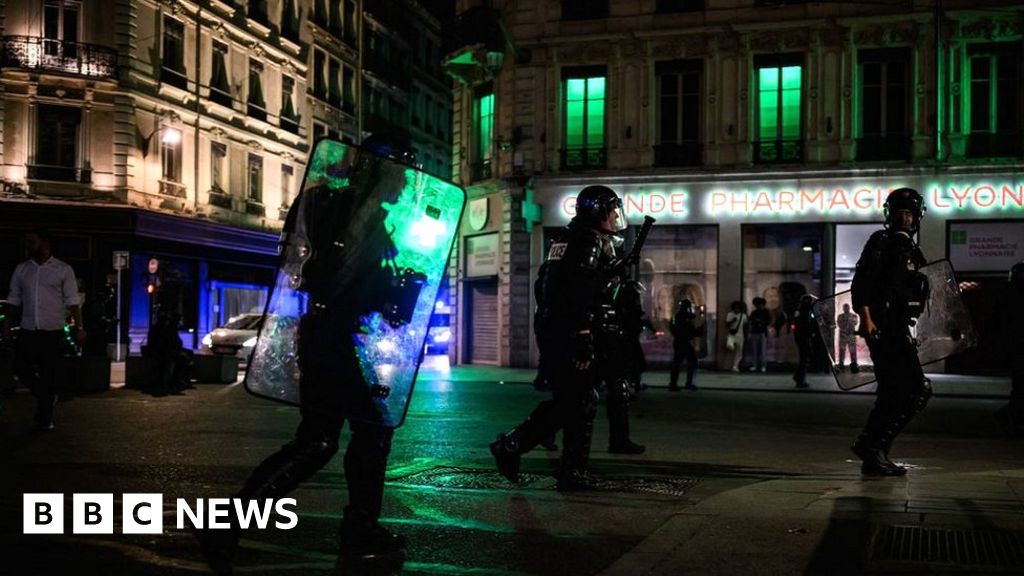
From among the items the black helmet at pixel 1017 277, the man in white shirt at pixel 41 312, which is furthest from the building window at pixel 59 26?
the black helmet at pixel 1017 277

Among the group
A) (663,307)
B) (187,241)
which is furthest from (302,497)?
(187,241)

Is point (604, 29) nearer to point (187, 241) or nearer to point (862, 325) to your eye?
point (187, 241)

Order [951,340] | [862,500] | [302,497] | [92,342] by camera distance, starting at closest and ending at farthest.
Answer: [862,500]
[302,497]
[951,340]
[92,342]

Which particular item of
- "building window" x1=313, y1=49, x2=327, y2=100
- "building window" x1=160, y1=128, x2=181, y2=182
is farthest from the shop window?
"building window" x1=313, y1=49, x2=327, y2=100

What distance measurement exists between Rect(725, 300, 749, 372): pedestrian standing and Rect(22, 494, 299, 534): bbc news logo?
63.0 ft

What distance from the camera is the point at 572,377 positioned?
20.4ft

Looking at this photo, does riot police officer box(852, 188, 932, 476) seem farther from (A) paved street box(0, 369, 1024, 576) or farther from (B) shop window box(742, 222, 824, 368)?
(B) shop window box(742, 222, 824, 368)

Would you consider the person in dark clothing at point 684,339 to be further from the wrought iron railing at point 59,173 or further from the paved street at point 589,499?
the wrought iron railing at point 59,173

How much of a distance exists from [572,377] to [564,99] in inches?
833

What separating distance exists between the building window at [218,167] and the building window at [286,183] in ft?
14.7

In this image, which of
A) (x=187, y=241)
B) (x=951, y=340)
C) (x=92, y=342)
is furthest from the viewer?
(x=187, y=241)

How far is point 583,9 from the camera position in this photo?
26.5 metres

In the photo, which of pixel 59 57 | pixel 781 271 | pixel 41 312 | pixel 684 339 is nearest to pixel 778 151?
pixel 781 271

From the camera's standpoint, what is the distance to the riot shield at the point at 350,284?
4480 millimetres
